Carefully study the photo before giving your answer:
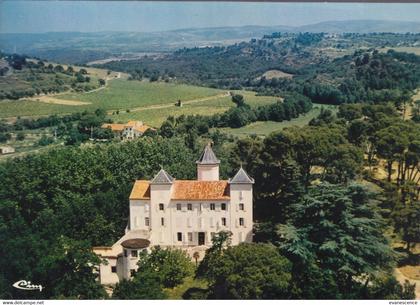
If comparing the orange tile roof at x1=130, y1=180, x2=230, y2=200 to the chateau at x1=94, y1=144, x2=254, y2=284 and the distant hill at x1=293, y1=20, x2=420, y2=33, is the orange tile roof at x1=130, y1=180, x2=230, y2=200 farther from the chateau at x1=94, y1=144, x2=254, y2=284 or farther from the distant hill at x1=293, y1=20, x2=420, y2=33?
the distant hill at x1=293, y1=20, x2=420, y2=33

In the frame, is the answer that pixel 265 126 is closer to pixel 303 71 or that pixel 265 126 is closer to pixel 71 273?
pixel 303 71

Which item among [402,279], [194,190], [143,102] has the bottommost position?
[402,279]

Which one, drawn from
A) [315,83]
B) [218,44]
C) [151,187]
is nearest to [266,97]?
[315,83]

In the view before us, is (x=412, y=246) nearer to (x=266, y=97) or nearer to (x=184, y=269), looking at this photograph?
(x=184, y=269)

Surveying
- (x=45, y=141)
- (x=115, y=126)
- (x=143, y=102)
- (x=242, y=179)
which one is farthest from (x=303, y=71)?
(x=242, y=179)

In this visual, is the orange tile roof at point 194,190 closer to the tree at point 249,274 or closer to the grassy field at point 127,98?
the tree at point 249,274
